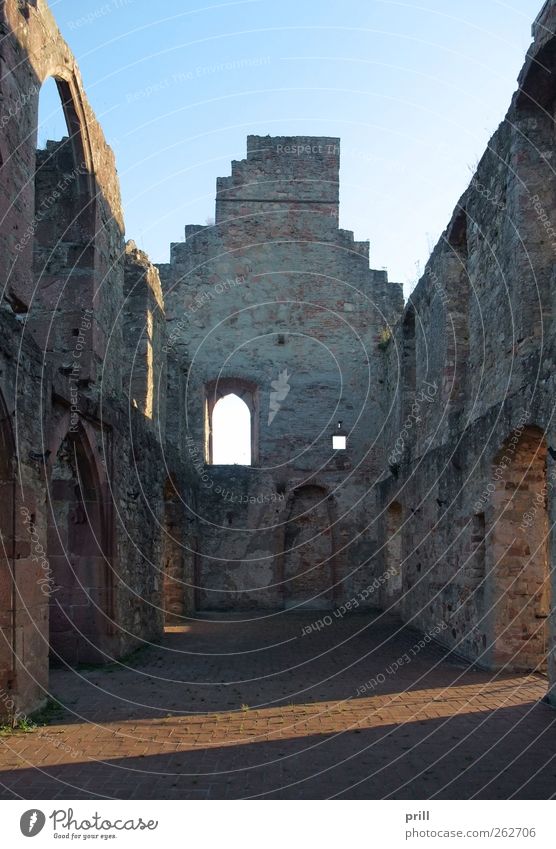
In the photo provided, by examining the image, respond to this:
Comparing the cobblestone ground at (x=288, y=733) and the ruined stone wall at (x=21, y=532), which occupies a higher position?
the ruined stone wall at (x=21, y=532)

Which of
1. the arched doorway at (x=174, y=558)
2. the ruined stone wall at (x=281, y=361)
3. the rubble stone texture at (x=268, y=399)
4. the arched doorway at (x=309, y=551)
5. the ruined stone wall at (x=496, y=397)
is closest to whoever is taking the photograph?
the rubble stone texture at (x=268, y=399)

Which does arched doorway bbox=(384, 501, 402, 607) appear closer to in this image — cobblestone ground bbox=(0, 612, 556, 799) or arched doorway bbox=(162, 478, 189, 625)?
arched doorway bbox=(162, 478, 189, 625)

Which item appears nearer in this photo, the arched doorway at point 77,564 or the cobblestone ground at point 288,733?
the cobblestone ground at point 288,733

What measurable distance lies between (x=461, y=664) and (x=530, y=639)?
102cm

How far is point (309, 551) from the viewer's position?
18.4 m

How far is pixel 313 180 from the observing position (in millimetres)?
19812

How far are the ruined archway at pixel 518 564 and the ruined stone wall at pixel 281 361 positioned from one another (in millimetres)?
9037

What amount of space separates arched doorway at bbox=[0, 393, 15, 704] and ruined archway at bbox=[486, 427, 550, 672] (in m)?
5.20

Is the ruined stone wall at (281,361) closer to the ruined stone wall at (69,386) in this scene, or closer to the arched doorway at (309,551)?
the arched doorway at (309,551)

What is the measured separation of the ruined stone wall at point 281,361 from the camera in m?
18.0

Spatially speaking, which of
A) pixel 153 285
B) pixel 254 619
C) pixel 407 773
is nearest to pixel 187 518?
pixel 254 619

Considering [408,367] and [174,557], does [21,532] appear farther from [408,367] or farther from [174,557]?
[408,367]

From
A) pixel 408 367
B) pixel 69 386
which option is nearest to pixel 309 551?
pixel 408 367

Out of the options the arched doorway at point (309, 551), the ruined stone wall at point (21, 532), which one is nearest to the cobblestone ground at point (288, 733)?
the ruined stone wall at point (21, 532)
